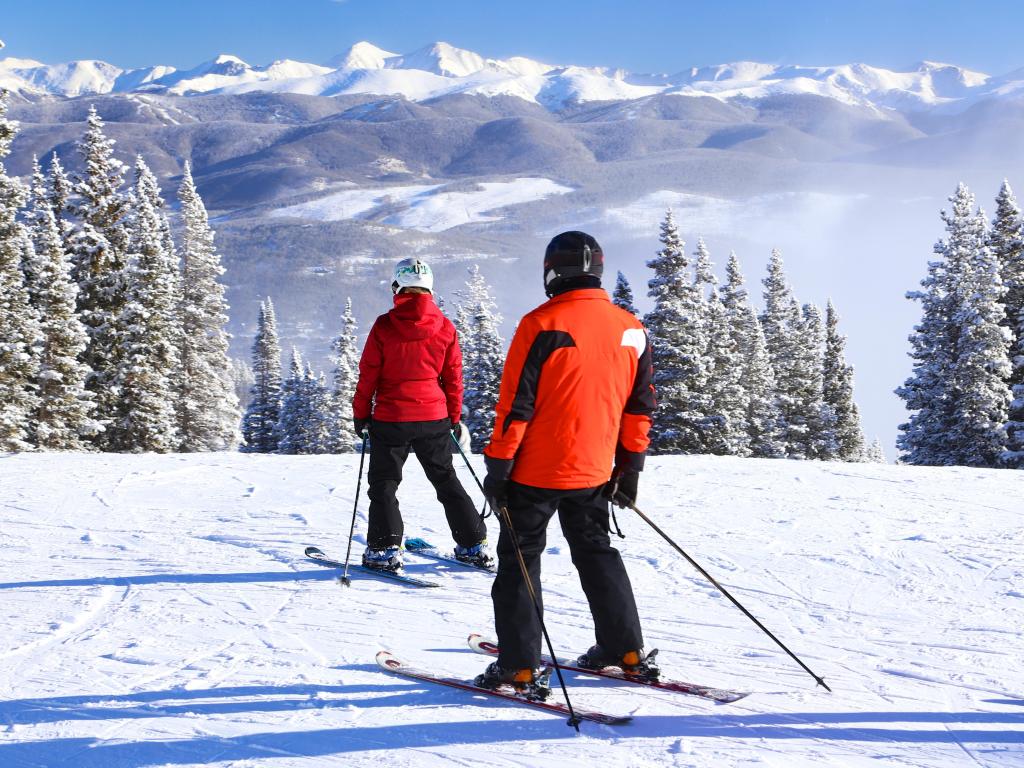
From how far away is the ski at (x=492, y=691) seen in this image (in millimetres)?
3771

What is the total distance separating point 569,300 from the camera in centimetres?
373

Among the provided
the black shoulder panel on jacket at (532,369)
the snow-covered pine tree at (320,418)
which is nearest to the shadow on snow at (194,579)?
the black shoulder panel on jacket at (532,369)

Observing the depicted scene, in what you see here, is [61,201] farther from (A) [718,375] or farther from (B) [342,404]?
(A) [718,375]

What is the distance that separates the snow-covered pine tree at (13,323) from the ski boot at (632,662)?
67.2 feet

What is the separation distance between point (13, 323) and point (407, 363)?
64.5ft

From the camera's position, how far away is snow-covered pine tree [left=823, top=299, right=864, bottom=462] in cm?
4119

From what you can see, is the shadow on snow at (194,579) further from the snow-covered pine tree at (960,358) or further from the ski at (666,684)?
the snow-covered pine tree at (960,358)

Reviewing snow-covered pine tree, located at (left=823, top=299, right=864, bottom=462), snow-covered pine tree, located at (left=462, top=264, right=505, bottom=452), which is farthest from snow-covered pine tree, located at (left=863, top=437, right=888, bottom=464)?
snow-covered pine tree, located at (left=462, top=264, right=505, bottom=452)

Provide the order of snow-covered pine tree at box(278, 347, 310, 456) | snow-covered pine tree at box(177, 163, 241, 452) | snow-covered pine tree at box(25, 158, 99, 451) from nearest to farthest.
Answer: snow-covered pine tree at box(25, 158, 99, 451) < snow-covered pine tree at box(177, 163, 241, 452) < snow-covered pine tree at box(278, 347, 310, 456)

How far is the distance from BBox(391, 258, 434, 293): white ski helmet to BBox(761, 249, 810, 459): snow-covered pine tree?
32.8 m

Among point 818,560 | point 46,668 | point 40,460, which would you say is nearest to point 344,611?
point 46,668

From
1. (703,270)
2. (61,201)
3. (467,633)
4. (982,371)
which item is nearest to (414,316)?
(467,633)

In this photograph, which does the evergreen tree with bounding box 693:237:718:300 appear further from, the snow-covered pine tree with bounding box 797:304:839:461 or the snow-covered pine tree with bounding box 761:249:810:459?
the snow-covered pine tree with bounding box 797:304:839:461

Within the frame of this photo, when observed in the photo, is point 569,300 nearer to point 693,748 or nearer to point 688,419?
point 693,748
